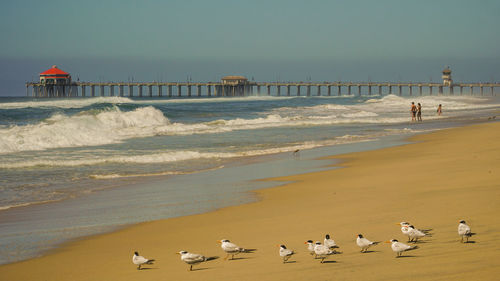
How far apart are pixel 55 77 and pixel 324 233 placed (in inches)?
4112

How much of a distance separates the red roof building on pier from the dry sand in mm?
100168

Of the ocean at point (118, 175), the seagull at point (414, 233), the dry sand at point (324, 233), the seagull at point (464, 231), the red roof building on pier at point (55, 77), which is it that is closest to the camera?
the dry sand at point (324, 233)

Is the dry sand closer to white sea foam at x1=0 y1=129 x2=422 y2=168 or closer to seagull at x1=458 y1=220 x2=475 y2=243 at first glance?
seagull at x1=458 y1=220 x2=475 y2=243

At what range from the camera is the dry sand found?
481 cm

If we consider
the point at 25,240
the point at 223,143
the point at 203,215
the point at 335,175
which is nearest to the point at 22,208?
the point at 25,240

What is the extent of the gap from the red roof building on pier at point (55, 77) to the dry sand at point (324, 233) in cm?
10017

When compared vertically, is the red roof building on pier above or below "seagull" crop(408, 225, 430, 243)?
above

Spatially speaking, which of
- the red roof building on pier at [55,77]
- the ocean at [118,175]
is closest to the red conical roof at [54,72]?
the red roof building on pier at [55,77]

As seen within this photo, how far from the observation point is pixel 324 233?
20.5 feet

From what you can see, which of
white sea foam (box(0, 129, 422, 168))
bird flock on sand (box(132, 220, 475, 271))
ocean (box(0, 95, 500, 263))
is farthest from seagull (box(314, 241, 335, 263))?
white sea foam (box(0, 129, 422, 168))

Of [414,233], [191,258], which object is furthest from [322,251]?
[191,258]

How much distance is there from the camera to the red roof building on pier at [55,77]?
340ft

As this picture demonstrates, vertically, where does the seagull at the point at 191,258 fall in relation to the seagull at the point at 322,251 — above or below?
below

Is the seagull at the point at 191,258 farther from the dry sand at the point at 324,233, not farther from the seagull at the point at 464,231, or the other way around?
the seagull at the point at 464,231
